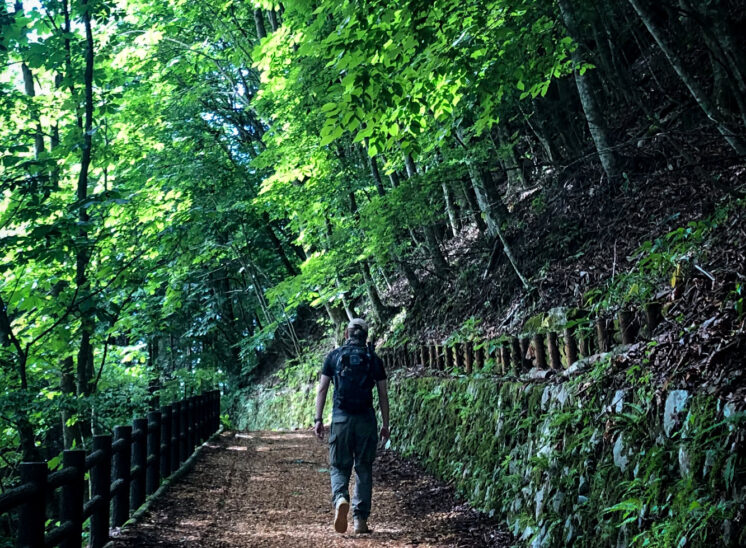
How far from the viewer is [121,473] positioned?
19.0ft

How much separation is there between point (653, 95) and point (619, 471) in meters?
6.94

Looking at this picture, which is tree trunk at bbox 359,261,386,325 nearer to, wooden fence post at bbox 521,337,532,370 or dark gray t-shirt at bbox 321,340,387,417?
wooden fence post at bbox 521,337,532,370

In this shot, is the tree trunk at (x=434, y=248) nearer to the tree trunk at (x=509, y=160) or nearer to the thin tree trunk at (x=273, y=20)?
the tree trunk at (x=509, y=160)

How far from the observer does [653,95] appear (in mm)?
8695

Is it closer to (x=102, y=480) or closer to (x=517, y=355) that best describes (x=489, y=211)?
(x=517, y=355)

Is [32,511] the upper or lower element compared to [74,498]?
upper

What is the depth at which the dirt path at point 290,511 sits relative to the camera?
5.23 metres

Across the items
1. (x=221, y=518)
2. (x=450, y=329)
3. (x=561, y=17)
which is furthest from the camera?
(x=450, y=329)

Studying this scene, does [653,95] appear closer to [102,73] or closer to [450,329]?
[450,329]

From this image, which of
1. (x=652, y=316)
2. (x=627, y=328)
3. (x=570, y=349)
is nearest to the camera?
(x=652, y=316)

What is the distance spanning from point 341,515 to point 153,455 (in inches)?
119

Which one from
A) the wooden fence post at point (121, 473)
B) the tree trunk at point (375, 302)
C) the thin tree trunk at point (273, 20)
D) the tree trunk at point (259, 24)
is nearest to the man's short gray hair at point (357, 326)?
the wooden fence post at point (121, 473)

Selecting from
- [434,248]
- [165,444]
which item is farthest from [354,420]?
[434,248]

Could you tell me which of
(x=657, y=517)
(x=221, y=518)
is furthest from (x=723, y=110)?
(x=221, y=518)
